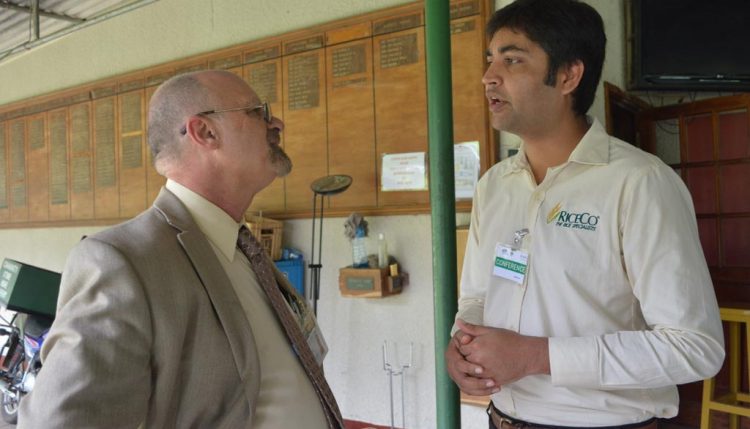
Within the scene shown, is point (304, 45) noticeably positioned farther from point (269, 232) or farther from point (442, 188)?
point (442, 188)

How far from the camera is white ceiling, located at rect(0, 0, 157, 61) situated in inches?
204

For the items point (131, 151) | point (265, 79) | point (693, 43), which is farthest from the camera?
point (131, 151)

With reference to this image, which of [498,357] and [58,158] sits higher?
[58,158]

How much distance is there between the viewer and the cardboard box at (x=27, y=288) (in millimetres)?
3773

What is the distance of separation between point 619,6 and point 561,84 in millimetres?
2674

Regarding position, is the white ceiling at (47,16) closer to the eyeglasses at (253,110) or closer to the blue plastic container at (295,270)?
the blue plastic container at (295,270)

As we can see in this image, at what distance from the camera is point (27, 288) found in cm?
384

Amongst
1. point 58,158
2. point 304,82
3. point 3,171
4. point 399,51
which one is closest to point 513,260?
point 399,51

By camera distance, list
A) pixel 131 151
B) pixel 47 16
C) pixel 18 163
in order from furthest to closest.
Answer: pixel 18 163 → pixel 47 16 → pixel 131 151

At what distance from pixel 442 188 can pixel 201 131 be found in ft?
2.04

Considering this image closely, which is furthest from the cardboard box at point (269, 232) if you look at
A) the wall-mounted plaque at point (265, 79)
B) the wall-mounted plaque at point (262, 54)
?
the wall-mounted plaque at point (262, 54)

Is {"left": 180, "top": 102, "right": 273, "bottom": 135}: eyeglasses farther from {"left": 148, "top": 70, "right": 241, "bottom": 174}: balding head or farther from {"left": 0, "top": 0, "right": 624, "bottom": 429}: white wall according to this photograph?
{"left": 0, "top": 0, "right": 624, "bottom": 429}: white wall

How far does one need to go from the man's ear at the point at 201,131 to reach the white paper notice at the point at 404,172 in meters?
2.29

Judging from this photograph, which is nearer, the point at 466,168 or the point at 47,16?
the point at 466,168
